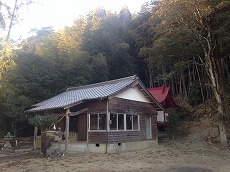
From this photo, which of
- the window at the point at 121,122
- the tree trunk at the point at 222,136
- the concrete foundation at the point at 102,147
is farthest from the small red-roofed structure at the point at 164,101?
the window at the point at 121,122

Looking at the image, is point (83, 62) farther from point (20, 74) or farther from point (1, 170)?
point (1, 170)

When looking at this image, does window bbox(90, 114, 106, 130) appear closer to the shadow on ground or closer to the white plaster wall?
the white plaster wall

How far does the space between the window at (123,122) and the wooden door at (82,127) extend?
1500 millimetres

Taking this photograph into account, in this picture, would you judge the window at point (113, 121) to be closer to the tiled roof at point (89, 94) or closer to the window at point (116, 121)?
the window at point (116, 121)

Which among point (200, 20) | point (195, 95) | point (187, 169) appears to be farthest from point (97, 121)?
point (195, 95)

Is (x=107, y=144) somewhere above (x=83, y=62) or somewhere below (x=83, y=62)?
below

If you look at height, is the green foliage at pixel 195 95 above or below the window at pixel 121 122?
above

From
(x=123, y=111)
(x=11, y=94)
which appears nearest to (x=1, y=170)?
(x=123, y=111)

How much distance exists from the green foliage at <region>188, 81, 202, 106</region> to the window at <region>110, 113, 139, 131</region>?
8.25 m

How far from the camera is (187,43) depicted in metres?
14.7

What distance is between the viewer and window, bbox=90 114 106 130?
38.7ft

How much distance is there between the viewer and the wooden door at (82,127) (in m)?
12.4

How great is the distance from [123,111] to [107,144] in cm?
214

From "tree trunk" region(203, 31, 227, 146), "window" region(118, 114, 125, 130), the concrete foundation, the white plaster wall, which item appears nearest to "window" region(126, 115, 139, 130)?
"window" region(118, 114, 125, 130)
